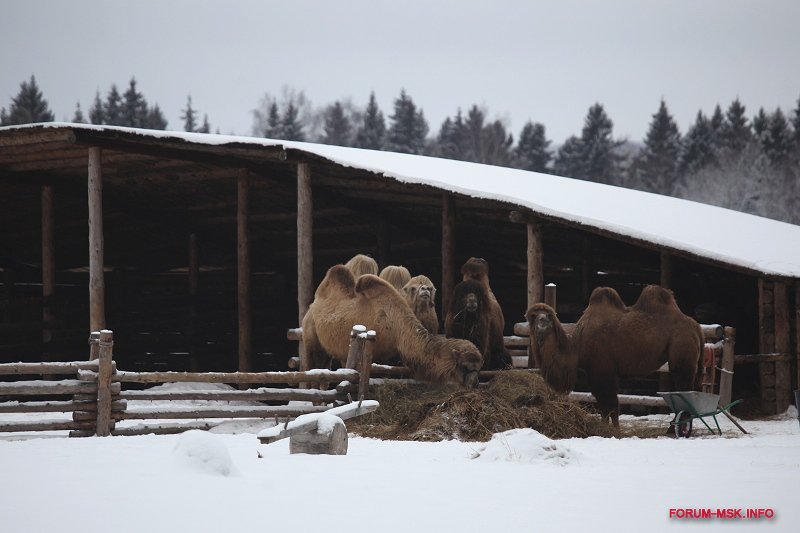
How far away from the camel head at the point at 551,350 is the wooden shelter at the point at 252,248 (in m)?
2.37

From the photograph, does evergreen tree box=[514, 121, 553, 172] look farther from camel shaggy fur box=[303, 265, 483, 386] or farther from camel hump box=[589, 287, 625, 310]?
camel hump box=[589, 287, 625, 310]

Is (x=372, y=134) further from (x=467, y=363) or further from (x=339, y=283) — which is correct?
(x=467, y=363)

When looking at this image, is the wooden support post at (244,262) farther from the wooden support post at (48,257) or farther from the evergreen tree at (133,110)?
the evergreen tree at (133,110)

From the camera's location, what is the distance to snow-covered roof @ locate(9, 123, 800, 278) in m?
14.5

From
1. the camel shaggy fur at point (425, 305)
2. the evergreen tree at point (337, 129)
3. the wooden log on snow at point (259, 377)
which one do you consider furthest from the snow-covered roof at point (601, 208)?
the evergreen tree at point (337, 129)

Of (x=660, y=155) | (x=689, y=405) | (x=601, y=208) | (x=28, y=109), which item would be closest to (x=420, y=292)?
(x=689, y=405)

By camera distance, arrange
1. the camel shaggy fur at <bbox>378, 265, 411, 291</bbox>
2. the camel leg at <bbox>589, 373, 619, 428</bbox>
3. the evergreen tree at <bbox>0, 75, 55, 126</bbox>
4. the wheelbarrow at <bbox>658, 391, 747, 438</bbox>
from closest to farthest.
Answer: the wheelbarrow at <bbox>658, 391, 747, 438</bbox>, the camel leg at <bbox>589, 373, 619, 428</bbox>, the camel shaggy fur at <bbox>378, 265, 411, 291</bbox>, the evergreen tree at <bbox>0, 75, 55, 126</bbox>

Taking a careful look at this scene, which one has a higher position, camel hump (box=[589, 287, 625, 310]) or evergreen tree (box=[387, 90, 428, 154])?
evergreen tree (box=[387, 90, 428, 154])

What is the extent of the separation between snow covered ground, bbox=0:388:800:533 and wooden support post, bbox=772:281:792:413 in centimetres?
428

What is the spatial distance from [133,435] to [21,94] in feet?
217

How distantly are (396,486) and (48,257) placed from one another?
13366 millimetres

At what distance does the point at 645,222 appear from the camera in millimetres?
16312

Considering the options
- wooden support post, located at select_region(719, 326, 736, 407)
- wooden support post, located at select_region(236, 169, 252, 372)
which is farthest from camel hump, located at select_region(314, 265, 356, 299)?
wooden support post, located at select_region(719, 326, 736, 407)

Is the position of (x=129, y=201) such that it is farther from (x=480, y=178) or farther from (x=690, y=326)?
(x=690, y=326)
